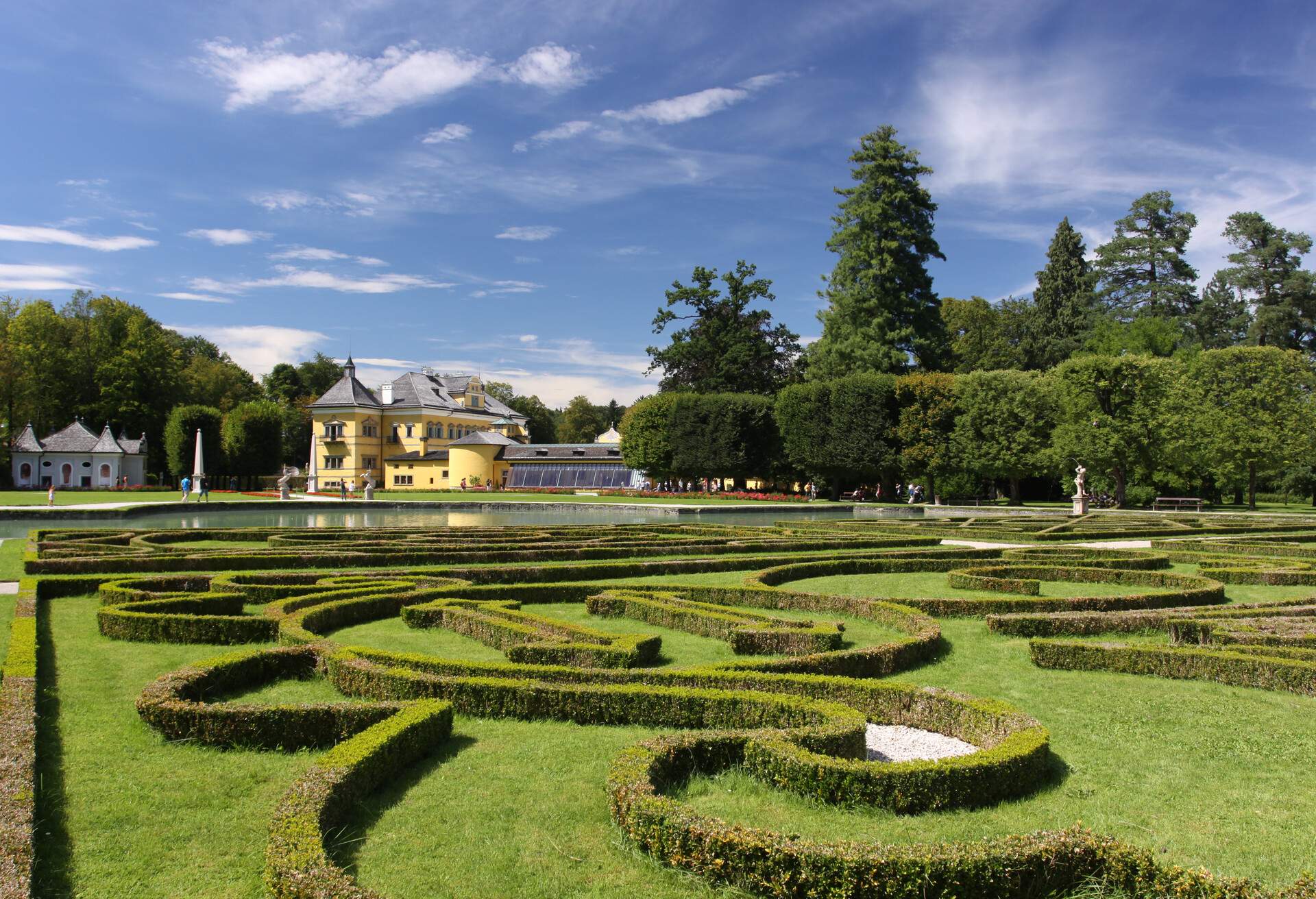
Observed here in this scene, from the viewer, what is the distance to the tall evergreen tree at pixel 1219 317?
50312mm

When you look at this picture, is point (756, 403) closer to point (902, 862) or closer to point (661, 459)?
point (661, 459)

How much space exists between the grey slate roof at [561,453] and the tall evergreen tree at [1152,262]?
3240cm

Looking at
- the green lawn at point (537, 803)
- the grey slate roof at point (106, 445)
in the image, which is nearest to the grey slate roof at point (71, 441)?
the grey slate roof at point (106, 445)

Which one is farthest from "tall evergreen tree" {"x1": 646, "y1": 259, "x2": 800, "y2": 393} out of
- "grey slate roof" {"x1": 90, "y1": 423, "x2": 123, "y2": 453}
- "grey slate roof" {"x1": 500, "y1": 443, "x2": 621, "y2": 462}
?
"grey slate roof" {"x1": 90, "y1": 423, "x2": 123, "y2": 453}

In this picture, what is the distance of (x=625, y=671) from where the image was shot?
20.4ft

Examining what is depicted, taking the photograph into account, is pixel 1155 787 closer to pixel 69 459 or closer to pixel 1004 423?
pixel 1004 423

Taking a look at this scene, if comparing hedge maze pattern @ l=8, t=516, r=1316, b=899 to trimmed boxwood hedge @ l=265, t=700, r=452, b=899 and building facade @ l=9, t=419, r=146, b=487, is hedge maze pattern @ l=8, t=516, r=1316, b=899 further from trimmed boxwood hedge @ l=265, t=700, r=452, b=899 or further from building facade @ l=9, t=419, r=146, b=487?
building facade @ l=9, t=419, r=146, b=487

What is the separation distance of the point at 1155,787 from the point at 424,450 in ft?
218

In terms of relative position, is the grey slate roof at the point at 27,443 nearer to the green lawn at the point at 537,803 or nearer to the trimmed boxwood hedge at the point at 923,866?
the green lawn at the point at 537,803

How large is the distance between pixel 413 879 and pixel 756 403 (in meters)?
46.0


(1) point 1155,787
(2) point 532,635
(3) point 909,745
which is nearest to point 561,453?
(2) point 532,635

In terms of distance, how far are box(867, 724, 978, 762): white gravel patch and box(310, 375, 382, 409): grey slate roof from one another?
2543 inches

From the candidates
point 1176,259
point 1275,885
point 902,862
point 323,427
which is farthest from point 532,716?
point 323,427

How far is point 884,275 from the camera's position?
4778cm
